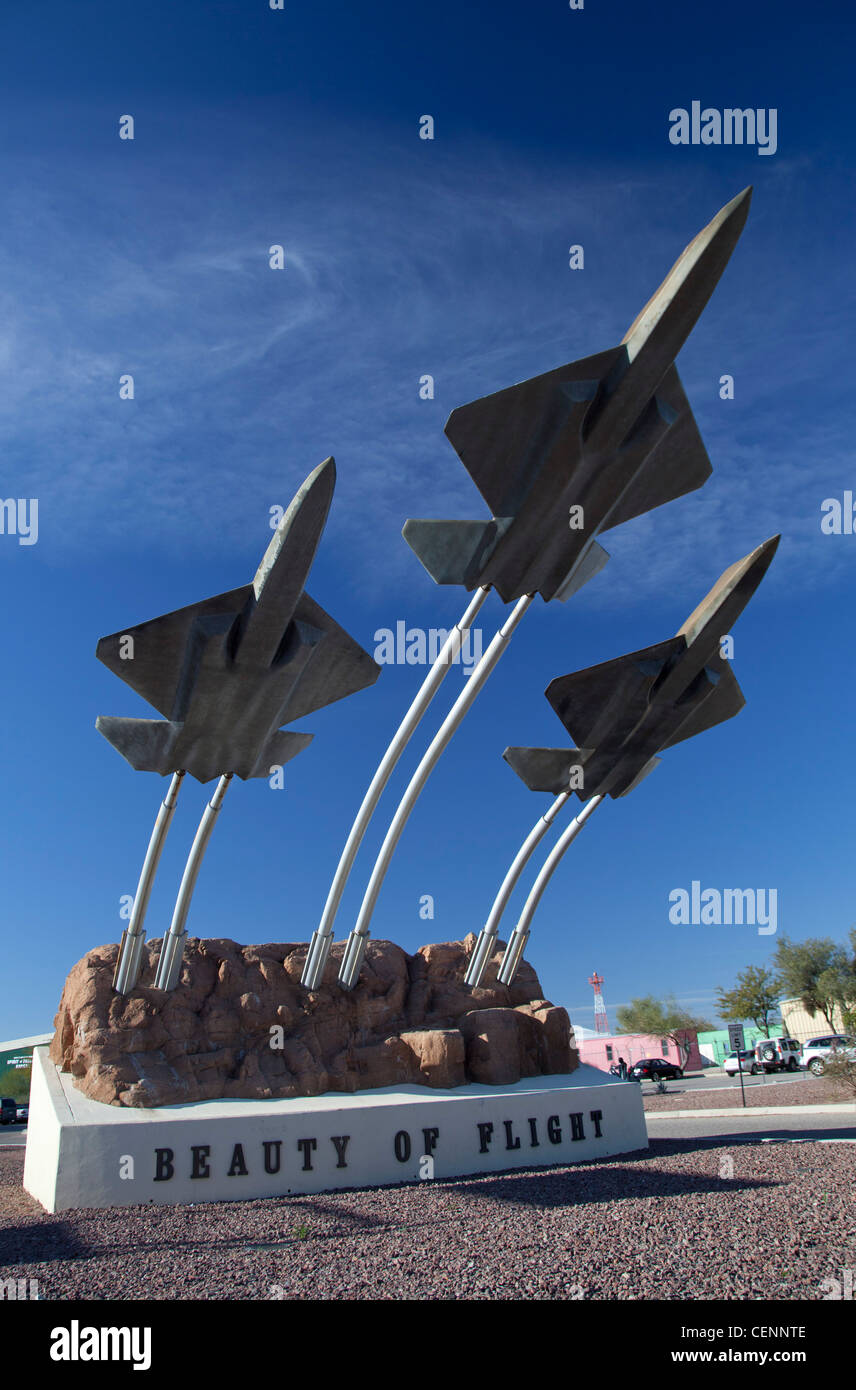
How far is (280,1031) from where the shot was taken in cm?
1631

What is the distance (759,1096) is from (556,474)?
21.3m

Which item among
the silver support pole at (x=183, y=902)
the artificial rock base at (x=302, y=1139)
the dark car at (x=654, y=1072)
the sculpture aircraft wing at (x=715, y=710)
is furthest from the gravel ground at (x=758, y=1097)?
the silver support pole at (x=183, y=902)

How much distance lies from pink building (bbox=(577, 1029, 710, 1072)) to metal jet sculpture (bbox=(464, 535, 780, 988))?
38142 mm

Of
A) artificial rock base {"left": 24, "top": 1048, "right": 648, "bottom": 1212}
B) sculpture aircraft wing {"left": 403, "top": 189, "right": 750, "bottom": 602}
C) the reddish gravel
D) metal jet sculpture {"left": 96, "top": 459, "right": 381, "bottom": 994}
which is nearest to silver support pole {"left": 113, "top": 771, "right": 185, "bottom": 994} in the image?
metal jet sculpture {"left": 96, "top": 459, "right": 381, "bottom": 994}

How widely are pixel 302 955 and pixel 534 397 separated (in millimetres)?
12008

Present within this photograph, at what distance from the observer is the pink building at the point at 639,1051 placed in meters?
54.8

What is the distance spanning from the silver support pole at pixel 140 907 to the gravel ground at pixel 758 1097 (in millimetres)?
16317

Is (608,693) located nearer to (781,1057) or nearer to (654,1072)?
(654,1072)

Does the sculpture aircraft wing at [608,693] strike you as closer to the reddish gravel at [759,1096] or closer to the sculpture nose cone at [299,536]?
the sculpture nose cone at [299,536]
